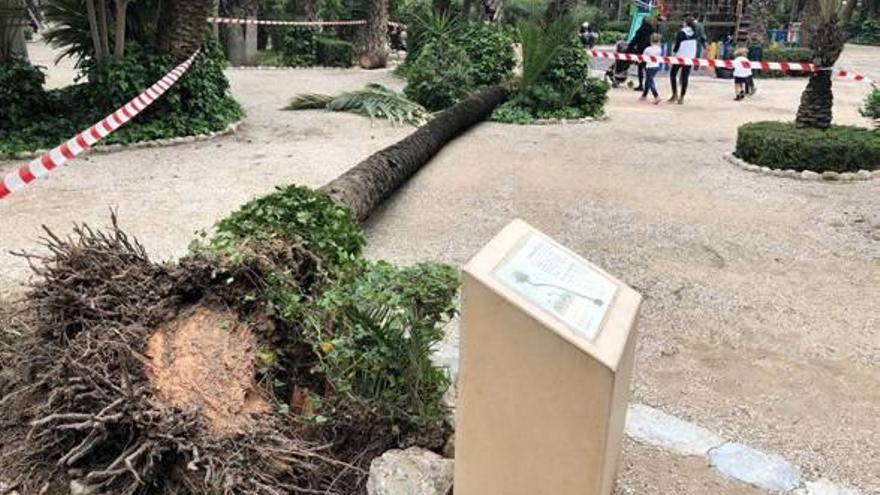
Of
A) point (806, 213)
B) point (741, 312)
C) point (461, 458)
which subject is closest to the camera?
point (461, 458)

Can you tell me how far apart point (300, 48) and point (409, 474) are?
1701cm

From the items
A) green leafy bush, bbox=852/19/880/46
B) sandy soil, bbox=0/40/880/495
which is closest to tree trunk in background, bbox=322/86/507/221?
sandy soil, bbox=0/40/880/495

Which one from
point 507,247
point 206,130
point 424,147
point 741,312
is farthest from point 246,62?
point 507,247

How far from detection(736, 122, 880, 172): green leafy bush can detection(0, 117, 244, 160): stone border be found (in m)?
6.17

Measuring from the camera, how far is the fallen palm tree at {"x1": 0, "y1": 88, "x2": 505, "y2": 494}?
8.42ft

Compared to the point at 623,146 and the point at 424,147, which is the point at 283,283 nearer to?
the point at 424,147

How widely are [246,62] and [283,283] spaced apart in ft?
52.0

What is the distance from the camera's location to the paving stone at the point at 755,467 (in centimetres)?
275

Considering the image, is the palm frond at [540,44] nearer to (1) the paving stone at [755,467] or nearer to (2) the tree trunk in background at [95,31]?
(2) the tree trunk in background at [95,31]

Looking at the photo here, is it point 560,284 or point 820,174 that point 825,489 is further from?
point 820,174

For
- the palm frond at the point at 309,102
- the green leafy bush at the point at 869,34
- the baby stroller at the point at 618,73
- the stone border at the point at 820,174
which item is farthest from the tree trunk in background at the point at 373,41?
the green leafy bush at the point at 869,34

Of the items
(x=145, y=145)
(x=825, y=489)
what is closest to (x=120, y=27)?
(x=145, y=145)

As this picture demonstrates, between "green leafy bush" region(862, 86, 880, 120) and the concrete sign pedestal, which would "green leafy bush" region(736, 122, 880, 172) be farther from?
the concrete sign pedestal

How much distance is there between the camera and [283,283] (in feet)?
10.4
